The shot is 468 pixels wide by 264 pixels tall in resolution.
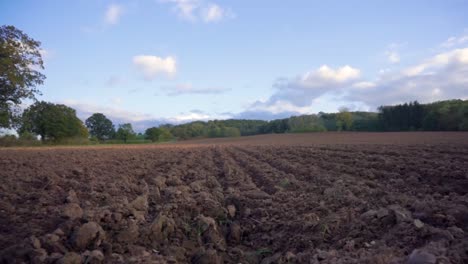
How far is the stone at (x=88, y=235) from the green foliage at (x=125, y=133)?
76.1m

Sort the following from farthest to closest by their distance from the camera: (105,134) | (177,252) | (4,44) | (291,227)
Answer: (105,134), (4,44), (291,227), (177,252)

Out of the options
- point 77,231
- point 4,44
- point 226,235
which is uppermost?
point 4,44

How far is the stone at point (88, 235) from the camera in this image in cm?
497

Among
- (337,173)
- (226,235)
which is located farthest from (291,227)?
(337,173)

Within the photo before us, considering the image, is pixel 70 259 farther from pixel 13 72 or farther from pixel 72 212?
pixel 13 72

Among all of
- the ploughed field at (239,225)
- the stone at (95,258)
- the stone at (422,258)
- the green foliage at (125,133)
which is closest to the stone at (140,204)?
the ploughed field at (239,225)

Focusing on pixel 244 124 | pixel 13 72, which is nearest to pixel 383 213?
pixel 13 72

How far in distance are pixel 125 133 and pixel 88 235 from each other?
7843 centimetres

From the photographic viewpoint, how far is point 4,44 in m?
19.2

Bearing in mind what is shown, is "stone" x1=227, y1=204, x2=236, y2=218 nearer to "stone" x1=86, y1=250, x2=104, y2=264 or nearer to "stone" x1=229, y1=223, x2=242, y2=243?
"stone" x1=229, y1=223, x2=242, y2=243

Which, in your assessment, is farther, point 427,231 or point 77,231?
point 77,231

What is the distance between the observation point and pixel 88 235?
507 cm

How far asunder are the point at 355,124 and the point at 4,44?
7582 cm

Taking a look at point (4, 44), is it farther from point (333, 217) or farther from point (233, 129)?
point (233, 129)
